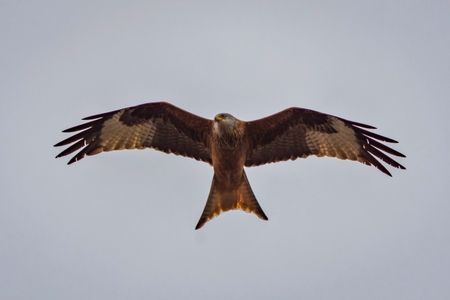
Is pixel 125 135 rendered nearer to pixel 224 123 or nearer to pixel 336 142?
pixel 224 123

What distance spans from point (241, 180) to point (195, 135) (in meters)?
1.01

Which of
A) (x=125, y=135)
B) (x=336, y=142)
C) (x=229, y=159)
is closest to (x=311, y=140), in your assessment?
(x=336, y=142)

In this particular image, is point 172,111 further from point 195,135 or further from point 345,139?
point 345,139

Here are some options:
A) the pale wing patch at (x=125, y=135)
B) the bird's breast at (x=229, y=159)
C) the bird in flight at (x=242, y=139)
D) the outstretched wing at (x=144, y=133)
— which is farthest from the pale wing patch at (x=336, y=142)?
the pale wing patch at (x=125, y=135)

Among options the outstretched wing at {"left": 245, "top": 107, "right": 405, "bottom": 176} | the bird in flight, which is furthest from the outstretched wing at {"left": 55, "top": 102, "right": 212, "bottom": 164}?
the outstretched wing at {"left": 245, "top": 107, "right": 405, "bottom": 176}

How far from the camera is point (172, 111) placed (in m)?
8.56

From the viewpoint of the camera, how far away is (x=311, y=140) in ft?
28.9

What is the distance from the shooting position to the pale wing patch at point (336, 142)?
881cm

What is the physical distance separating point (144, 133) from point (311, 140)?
2626mm

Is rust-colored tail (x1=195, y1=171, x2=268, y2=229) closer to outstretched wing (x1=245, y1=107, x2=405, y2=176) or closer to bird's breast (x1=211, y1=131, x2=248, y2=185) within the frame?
bird's breast (x1=211, y1=131, x2=248, y2=185)

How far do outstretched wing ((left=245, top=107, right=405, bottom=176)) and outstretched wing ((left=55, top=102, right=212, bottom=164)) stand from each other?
842 millimetres

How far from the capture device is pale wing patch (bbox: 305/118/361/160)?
8812 millimetres

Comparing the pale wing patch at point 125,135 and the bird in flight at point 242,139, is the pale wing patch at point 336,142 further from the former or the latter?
the pale wing patch at point 125,135

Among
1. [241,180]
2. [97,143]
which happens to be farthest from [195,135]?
[97,143]
